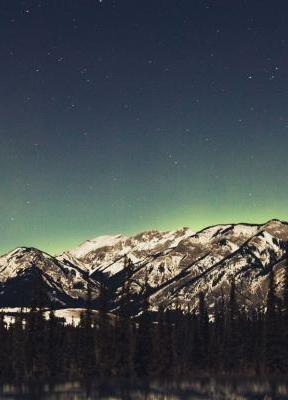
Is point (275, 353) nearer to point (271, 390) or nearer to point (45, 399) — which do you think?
point (271, 390)

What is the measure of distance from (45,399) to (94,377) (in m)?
52.4

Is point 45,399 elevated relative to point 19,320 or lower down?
lower down

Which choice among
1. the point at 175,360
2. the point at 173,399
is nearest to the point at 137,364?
the point at 175,360

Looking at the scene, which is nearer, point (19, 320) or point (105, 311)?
point (105, 311)

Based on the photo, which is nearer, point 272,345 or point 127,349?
point 272,345

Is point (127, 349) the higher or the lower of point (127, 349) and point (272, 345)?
the higher

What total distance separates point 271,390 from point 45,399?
2854cm

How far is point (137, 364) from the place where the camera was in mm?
119812

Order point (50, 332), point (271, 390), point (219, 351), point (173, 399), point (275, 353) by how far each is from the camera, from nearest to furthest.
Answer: point (173, 399) → point (271, 390) → point (275, 353) → point (50, 332) → point (219, 351)

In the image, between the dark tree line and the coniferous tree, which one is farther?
the dark tree line

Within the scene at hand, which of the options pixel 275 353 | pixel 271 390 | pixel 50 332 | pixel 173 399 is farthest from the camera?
pixel 50 332

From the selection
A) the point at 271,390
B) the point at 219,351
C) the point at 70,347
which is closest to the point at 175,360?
the point at 219,351

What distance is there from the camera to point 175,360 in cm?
15338

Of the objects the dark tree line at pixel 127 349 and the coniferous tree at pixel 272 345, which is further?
the dark tree line at pixel 127 349
